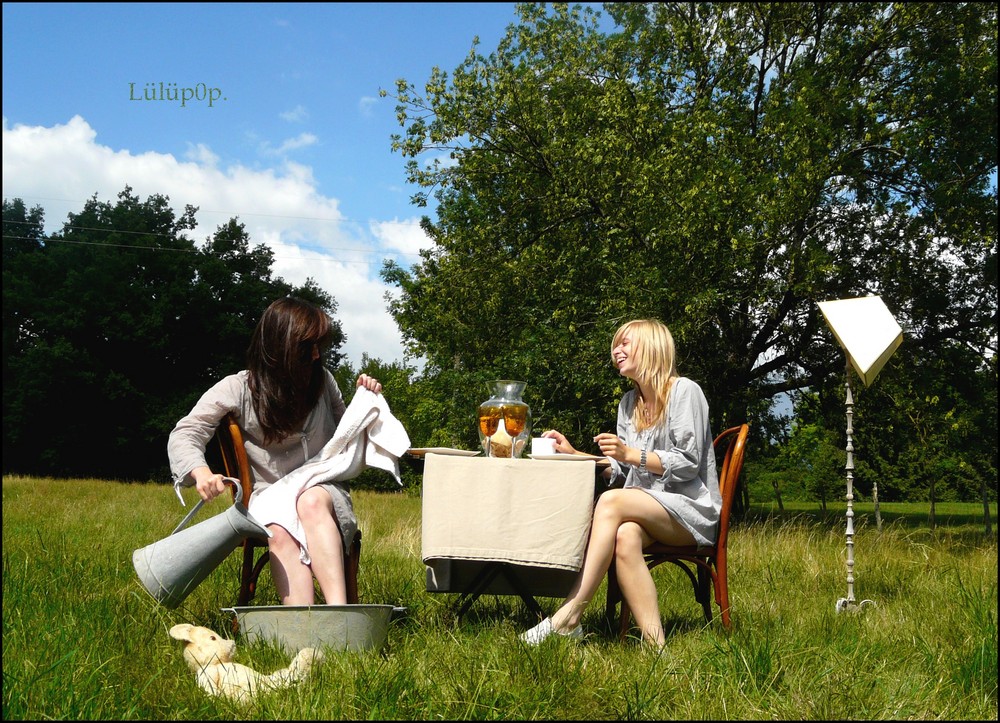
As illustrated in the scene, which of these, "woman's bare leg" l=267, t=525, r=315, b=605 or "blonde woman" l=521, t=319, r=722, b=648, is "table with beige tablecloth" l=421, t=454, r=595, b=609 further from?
"woman's bare leg" l=267, t=525, r=315, b=605

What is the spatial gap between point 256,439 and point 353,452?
38 centimetres

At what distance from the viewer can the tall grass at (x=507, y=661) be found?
2.31 m

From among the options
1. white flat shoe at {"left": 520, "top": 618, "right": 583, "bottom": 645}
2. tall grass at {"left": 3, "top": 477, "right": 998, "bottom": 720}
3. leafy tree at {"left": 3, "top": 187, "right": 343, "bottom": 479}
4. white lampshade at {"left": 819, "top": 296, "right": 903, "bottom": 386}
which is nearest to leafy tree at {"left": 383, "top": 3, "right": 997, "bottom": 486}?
white lampshade at {"left": 819, "top": 296, "right": 903, "bottom": 386}

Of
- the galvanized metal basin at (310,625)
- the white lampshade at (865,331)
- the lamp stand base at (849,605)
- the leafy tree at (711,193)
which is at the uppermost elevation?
the leafy tree at (711,193)

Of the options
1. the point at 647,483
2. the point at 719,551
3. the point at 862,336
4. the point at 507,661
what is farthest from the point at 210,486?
the point at 862,336

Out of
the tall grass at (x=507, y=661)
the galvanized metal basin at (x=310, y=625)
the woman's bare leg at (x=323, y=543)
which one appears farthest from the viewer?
the woman's bare leg at (x=323, y=543)

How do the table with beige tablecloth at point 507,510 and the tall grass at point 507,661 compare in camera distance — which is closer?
the tall grass at point 507,661

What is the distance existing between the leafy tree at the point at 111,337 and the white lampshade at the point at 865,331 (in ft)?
77.8

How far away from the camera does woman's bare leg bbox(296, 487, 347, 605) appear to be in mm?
3020

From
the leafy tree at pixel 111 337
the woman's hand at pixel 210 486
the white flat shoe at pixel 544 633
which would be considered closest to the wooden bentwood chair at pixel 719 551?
the white flat shoe at pixel 544 633

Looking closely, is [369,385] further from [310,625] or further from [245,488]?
[310,625]

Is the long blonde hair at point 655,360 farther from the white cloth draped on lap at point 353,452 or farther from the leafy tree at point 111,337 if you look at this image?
the leafy tree at point 111,337

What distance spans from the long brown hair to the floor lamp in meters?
2.61

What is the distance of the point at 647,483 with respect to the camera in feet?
11.3
